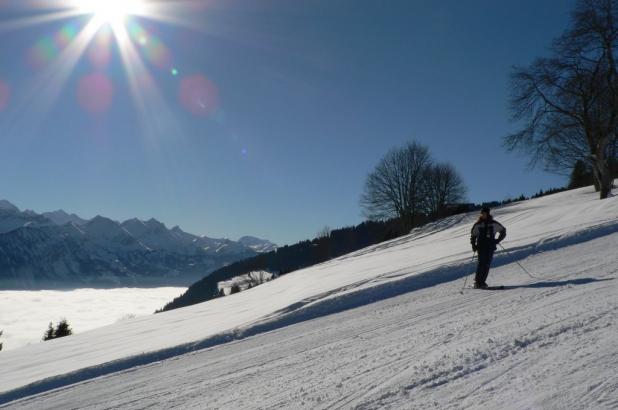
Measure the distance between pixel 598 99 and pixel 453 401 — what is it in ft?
68.4

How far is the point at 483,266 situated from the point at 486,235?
0.92 metres

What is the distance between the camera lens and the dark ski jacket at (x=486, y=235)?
8734 millimetres

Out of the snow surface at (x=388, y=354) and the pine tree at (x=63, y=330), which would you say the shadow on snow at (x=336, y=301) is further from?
the pine tree at (x=63, y=330)

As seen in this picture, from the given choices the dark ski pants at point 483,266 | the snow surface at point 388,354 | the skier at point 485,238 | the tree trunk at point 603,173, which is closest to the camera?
the snow surface at point 388,354

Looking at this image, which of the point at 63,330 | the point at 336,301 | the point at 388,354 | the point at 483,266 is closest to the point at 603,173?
the point at 483,266

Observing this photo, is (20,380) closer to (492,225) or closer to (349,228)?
(492,225)

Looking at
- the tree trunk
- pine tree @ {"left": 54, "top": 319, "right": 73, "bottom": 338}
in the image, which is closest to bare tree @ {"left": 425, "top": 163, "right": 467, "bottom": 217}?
the tree trunk

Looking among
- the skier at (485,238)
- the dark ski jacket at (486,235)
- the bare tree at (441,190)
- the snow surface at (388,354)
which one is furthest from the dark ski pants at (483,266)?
the bare tree at (441,190)

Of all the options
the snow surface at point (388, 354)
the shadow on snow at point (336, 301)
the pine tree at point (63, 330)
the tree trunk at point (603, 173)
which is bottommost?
the snow surface at point (388, 354)

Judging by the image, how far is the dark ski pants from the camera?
26.8 feet

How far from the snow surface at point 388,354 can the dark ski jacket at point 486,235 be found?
2.78 ft

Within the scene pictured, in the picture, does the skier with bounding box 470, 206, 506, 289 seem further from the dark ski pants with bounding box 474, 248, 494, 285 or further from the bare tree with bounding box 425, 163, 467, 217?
the bare tree with bounding box 425, 163, 467, 217

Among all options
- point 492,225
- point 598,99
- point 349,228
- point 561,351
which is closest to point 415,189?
point 598,99

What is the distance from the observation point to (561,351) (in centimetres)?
400
